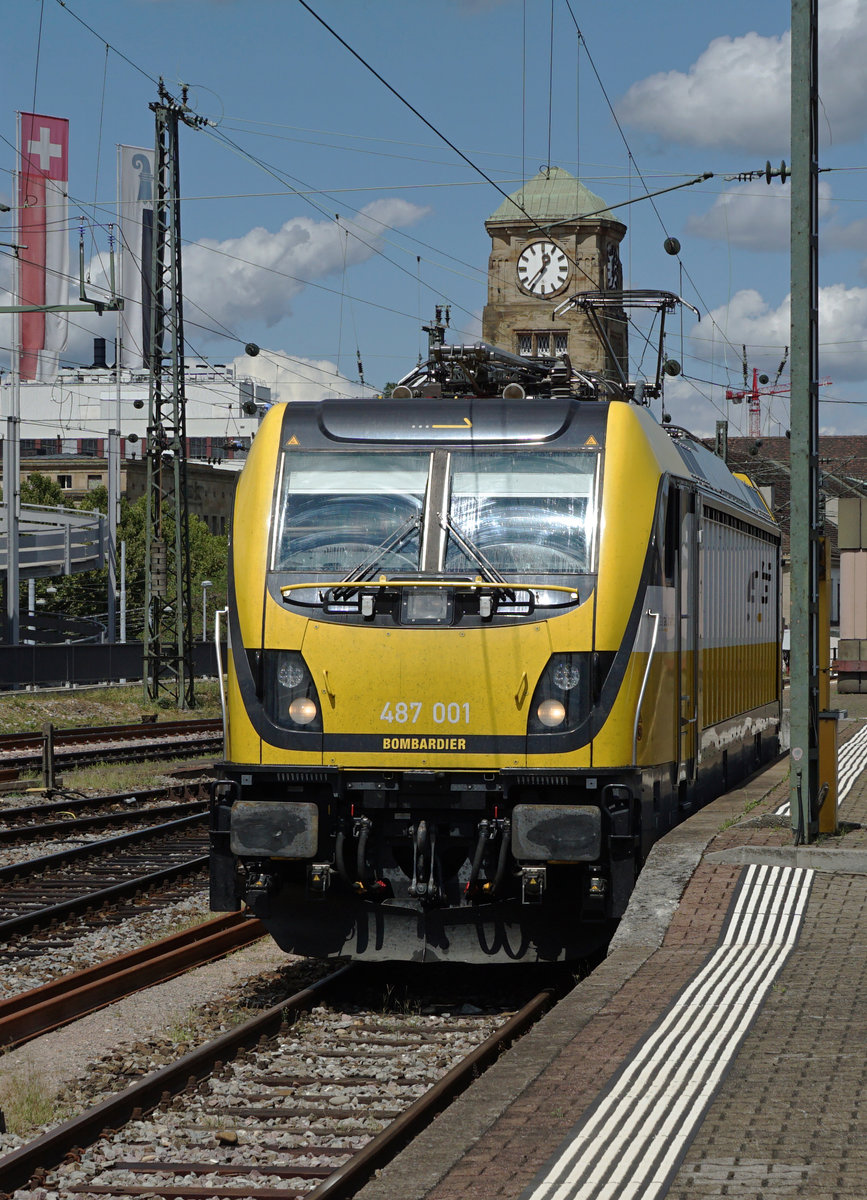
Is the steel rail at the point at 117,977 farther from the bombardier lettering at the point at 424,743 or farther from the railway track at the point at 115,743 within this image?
the railway track at the point at 115,743

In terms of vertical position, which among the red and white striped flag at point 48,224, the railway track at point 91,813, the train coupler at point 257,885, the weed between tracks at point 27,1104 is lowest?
the weed between tracks at point 27,1104

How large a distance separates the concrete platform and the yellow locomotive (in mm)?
661

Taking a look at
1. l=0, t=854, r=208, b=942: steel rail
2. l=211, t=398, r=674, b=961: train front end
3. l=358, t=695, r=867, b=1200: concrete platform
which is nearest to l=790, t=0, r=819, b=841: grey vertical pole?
l=358, t=695, r=867, b=1200: concrete platform

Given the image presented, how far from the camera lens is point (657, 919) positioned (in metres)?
9.18

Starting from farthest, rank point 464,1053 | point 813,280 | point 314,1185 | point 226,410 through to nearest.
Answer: point 226,410 < point 813,280 < point 464,1053 < point 314,1185

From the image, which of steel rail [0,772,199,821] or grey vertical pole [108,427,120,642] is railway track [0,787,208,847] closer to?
steel rail [0,772,199,821]

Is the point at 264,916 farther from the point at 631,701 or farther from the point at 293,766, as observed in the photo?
the point at 631,701

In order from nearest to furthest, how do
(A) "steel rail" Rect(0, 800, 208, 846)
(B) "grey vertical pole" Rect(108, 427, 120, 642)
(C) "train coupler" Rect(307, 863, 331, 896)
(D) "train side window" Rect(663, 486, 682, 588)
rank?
1. (C) "train coupler" Rect(307, 863, 331, 896)
2. (D) "train side window" Rect(663, 486, 682, 588)
3. (A) "steel rail" Rect(0, 800, 208, 846)
4. (B) "grey vertical pole" Rect(108, 427, 120, 642)

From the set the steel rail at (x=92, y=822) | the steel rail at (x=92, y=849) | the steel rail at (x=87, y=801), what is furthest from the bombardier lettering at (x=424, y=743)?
the steel rail at (x=87, y=801)

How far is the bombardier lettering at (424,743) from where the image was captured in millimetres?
8977

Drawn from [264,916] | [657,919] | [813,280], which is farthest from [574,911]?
[813,280]

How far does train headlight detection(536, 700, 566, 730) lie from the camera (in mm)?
8945

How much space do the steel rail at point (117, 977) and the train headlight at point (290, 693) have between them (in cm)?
192

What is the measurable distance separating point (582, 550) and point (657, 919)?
6.68ft
